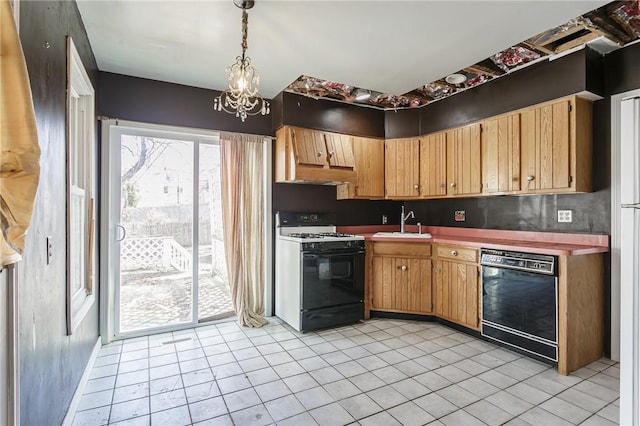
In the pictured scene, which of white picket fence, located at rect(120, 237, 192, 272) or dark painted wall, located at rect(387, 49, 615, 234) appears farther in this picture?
white picket fence, located at rect(120, 237, 192, 272)

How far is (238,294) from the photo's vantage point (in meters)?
3.74

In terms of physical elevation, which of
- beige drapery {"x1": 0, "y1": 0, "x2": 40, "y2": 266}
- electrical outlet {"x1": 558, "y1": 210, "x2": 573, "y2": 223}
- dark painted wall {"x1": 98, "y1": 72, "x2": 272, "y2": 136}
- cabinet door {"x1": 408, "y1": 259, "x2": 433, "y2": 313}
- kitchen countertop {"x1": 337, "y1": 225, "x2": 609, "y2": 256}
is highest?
dark painted wall {"x1": 98, "y1": 72, "x2": 272, "y2": 136}

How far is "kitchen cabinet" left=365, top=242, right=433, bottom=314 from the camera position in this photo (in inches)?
148

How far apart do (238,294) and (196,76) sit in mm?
2396

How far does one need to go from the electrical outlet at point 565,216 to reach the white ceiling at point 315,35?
1639 mm

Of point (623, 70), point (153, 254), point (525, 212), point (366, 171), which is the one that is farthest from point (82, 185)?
point (623, 70)

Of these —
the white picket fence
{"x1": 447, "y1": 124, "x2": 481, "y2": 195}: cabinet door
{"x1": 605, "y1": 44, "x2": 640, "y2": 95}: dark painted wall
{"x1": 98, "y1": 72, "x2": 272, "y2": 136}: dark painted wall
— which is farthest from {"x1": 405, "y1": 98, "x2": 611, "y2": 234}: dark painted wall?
the white picket fence

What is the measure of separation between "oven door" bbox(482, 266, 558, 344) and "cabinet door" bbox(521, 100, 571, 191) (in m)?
0.86

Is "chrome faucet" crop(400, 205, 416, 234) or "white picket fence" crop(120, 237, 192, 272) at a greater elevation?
"chrome faucet" crop(400, 205, 416, 234)

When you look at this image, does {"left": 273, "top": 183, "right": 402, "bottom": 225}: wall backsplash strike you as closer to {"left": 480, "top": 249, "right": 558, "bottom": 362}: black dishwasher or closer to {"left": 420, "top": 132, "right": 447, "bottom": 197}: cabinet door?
{"left": 420, "top": 132, "right": 447, "bottom": 197}: cabinet door

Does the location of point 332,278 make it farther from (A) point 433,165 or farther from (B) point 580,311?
(B) point 580,311

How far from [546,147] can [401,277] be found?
1.95 metres

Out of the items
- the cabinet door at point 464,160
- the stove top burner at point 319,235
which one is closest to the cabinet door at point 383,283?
the stove top burner at point 319,235

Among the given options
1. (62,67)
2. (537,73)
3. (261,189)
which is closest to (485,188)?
(537,73)
